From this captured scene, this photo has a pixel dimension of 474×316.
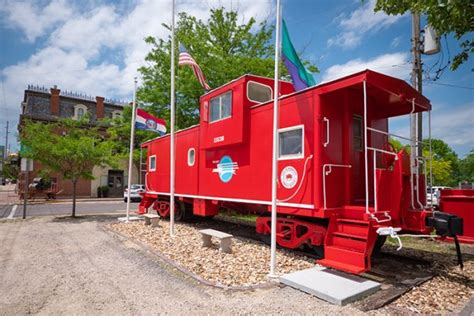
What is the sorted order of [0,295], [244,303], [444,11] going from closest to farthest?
[244,303] → [0,295] → [444,11]

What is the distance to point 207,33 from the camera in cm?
1520

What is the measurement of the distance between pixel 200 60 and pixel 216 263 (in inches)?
403

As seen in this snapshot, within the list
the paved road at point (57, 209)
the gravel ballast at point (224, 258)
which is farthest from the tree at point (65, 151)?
the gravel ballast at point (224, 258)

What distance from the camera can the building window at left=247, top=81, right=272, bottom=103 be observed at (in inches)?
315

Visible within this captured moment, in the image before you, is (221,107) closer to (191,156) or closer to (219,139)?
(219,139)

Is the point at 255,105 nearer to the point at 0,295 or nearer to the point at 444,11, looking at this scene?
the point at 444,11

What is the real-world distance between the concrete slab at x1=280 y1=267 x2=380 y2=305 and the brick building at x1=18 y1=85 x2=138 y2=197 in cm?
2828

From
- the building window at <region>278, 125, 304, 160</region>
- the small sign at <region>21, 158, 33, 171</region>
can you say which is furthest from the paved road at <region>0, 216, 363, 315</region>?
the small sign at <region>21, 158, 33, 171</region>

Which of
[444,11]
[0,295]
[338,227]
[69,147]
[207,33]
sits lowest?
[0,295]

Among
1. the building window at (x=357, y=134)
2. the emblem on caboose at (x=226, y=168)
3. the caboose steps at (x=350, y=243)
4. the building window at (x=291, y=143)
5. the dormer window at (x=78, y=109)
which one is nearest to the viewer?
the caboose steps at (x=350, y=243)

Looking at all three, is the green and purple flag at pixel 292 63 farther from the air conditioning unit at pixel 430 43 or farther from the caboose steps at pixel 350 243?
the air conditioning unit at pixel 430 43

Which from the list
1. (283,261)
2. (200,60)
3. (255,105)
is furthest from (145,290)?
(200,60)

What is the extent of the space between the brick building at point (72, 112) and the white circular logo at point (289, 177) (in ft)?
88.3

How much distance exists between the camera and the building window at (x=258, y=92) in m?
7.99
